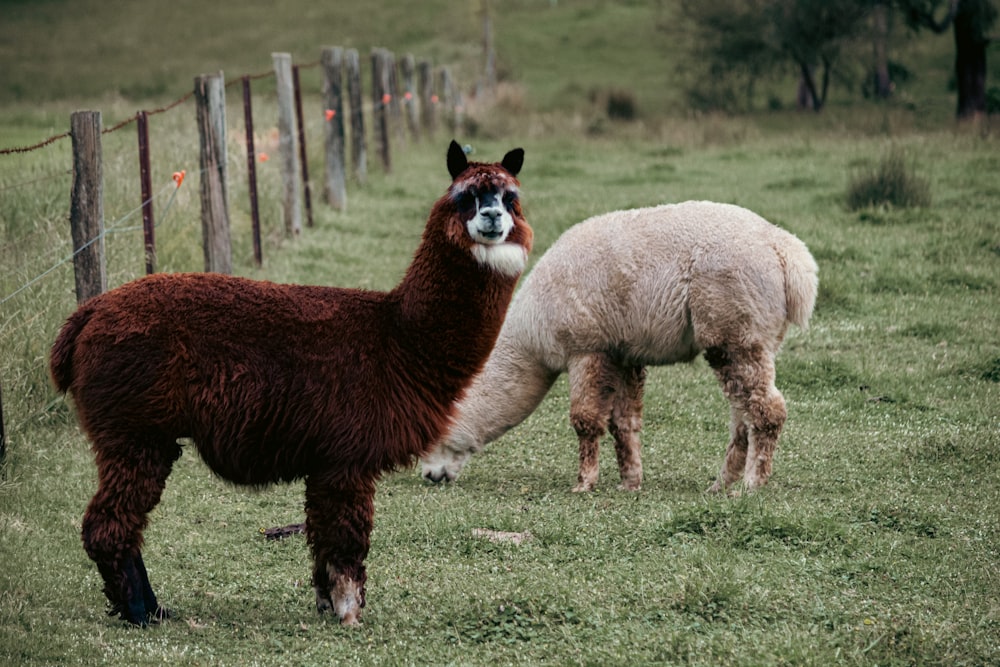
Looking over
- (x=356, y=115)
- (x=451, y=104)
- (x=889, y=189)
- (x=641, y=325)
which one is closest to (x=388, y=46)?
(x=451, y=104)

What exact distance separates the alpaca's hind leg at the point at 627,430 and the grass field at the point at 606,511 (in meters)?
0.11

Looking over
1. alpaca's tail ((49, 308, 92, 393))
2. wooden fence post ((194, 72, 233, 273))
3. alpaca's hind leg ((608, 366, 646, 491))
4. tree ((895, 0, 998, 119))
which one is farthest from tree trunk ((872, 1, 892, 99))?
alpaca's tail ((49, 308, 92, 393))

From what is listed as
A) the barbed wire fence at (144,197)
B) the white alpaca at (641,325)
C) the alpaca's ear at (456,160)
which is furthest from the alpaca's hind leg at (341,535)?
the barbed wire fence at (144,197)

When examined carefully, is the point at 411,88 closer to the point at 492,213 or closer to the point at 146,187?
the point at 146,187

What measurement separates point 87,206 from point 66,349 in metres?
2.33

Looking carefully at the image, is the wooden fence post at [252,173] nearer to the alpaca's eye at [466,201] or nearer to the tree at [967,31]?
the alpaca's eye at [466,201]

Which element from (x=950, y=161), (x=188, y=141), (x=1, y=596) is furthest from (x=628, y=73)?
(x=1, y=596)

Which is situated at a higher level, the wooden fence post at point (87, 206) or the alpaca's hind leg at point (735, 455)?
the wooden fence post at point (87, 206)

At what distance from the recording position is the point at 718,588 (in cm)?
485

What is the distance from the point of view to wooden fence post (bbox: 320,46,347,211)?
14680 millimetres

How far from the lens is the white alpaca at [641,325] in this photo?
6.74 metres

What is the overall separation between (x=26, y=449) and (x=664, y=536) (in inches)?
141

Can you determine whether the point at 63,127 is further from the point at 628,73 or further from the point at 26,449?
the point at 628,73

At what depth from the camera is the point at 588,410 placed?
23.1 ft
